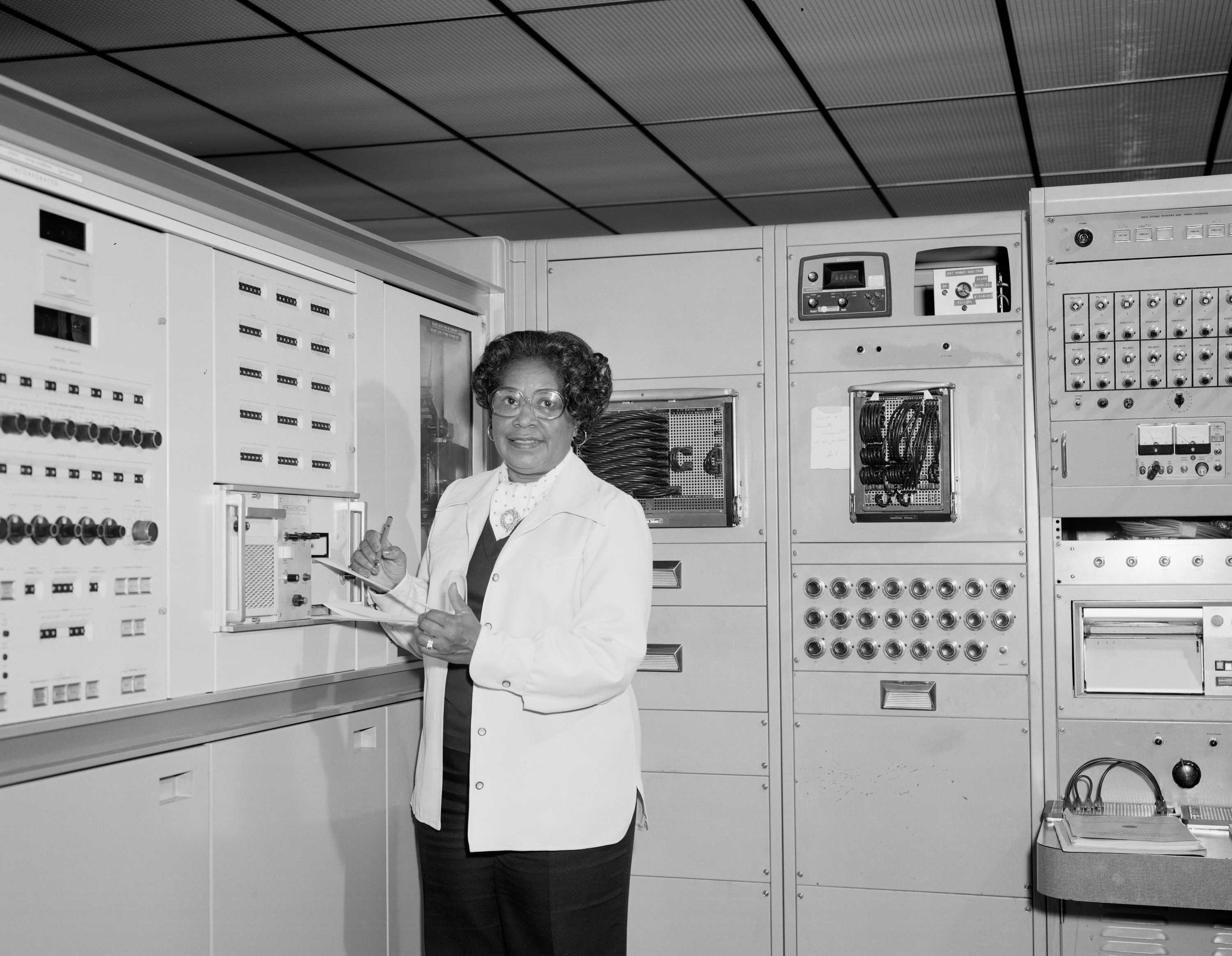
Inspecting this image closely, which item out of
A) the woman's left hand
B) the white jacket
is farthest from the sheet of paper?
the woman's left hand

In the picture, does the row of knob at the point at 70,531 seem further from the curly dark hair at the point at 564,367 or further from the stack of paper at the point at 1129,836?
the stack of paper at the point at 1129,836

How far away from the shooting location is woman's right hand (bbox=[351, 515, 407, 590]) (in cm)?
271

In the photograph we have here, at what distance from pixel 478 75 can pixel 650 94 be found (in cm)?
74

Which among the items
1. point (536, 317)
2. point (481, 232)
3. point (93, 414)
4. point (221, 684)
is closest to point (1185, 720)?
point (536, 317)

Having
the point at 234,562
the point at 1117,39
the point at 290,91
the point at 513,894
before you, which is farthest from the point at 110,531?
the point at 1117,39

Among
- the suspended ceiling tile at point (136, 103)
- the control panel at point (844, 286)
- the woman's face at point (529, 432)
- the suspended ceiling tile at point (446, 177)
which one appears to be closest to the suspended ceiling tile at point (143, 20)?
the suspended ceiling tile at point (136, 103)

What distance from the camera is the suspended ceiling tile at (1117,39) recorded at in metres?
4.38

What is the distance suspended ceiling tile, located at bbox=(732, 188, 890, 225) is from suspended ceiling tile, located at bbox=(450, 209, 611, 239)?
88 centimetres

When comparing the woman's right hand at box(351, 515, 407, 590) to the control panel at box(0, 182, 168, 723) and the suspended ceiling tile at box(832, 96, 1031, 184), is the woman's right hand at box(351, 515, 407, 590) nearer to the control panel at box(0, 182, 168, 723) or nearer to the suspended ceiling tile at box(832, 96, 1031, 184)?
the control panel at box(0, 182, 168, 723)

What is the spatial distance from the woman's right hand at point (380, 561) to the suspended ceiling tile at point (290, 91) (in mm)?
2677

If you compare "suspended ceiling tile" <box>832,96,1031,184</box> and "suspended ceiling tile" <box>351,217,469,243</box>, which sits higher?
"suspended ceiling tile" <box>832,96,1031,184</box>

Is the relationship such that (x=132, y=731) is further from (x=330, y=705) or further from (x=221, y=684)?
(x=330, y=705)

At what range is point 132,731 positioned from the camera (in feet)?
7.65

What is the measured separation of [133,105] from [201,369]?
11.2ft
